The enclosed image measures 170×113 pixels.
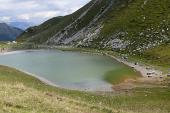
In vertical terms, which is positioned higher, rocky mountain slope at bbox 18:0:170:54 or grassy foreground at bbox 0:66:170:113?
rocky mountain slope at bbox 18:0:170:54

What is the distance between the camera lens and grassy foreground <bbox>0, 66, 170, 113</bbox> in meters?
30.8

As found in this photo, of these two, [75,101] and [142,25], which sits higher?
[142,25]

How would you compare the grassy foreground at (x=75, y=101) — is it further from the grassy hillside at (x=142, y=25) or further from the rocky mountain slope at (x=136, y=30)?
the grassy hillside at (x=142, y=25)

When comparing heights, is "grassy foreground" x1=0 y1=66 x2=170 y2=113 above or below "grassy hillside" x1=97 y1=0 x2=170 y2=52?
below

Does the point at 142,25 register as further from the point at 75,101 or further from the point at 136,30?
the point at 75,101

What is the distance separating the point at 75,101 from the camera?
40.1 m

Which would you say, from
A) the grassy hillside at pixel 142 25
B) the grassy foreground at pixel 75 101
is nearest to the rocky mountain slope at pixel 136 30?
the grassy hillside at pixel 142 25

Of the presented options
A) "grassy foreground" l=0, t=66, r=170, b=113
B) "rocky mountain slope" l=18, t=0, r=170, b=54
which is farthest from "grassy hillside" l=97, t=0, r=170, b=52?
"grassy foreground" l=0, t=66, r=170, b=113

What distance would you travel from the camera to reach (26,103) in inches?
1252

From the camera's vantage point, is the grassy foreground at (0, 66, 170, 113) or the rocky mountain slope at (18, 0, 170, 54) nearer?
the grassy foreground at (0, 66, 170, 113)

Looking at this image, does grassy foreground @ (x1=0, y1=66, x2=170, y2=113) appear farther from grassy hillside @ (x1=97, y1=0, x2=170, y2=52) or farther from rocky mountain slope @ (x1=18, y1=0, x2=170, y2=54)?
grassy hillside @ (x1=97, y1=0, x2=170, y2=52)

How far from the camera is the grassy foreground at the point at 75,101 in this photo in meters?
30.8

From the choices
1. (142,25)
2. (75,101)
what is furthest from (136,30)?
(75,101)

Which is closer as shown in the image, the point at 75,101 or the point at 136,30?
the point at 75,101
